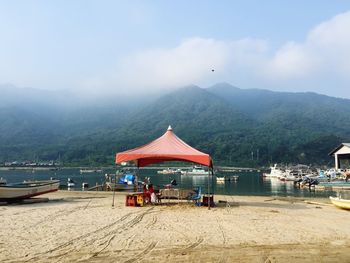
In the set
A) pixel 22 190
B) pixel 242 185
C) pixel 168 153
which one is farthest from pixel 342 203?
pixel 242 185

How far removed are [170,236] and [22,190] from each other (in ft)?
38.9

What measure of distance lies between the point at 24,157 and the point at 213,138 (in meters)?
86.1

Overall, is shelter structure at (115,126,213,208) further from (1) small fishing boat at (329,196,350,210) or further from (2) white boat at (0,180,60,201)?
(1) small fishing boat at (329,196,350,210)

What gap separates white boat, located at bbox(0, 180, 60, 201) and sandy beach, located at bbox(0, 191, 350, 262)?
136 inches

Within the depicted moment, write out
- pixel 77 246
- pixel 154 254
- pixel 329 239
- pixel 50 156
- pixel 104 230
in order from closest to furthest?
pixel 154 254
pixel 77 246
pixel 329 239
pixel 104 230
pixel 50 156

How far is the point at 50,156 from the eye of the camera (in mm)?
173625

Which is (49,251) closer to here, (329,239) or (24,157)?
(329,239)

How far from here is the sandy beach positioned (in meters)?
8.46

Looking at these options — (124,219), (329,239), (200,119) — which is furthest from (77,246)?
(200,119)

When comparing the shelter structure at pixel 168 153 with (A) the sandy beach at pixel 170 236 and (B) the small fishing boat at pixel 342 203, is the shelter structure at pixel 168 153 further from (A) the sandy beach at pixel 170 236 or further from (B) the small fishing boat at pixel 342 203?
(B) the small fishing boat at pixel 342 203

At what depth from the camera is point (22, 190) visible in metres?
19.6

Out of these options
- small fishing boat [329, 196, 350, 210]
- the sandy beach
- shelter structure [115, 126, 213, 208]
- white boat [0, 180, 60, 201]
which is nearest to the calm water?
shelter structure [115, 126, 213, 208]

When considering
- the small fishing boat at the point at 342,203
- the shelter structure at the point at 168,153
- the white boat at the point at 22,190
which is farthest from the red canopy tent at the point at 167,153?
the small fishing boat at the point at 342,203

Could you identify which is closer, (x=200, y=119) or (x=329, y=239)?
(x=329, y=239)
